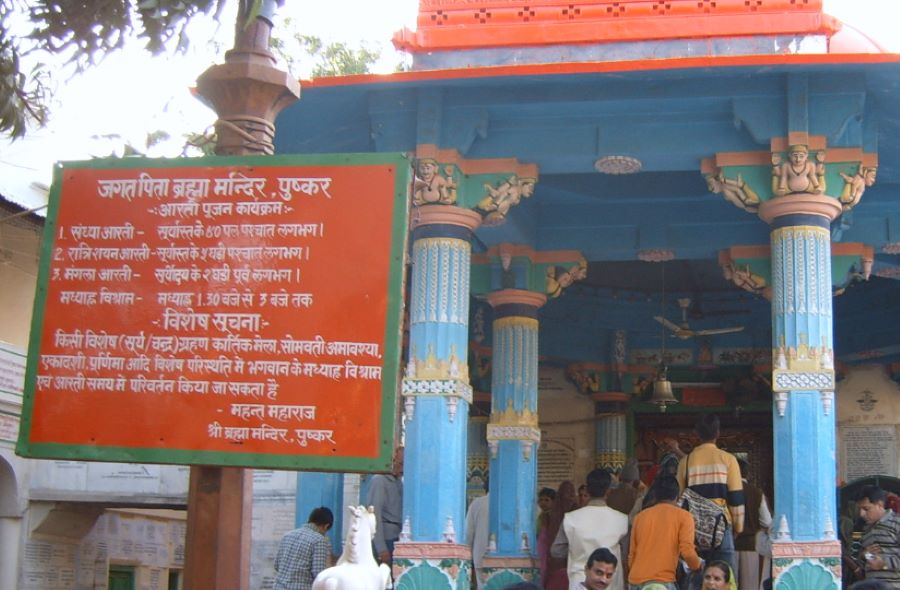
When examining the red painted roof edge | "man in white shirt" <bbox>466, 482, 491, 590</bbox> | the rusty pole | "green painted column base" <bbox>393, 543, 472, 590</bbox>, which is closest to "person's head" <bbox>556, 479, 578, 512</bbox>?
"man in white shirt" <bbox>466, 482, 491, 590</bbox>

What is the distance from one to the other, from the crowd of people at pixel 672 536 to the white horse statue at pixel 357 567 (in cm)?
115

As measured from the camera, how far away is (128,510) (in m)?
18.8

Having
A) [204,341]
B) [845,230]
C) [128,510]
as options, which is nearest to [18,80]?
[204,341]

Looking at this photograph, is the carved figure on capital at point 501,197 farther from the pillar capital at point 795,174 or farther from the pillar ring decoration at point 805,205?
the pillar ring decoration at point 805,205

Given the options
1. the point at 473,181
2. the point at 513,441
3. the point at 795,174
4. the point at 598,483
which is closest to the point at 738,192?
the point at 795,174

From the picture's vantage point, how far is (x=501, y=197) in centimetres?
1089

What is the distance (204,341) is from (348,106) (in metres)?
6.27

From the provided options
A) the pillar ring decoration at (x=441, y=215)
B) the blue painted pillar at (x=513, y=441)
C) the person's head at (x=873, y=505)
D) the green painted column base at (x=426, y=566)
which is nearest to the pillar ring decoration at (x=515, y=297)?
the blue painted pillar at (x=513, y=441)

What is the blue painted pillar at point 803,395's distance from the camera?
9.69 m

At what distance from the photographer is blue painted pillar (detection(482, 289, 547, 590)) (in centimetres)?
1262

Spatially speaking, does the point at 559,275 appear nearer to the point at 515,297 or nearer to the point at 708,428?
the point at 515,297

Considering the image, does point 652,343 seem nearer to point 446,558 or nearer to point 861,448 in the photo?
point 861,448

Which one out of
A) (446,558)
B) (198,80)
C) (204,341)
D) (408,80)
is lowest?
(446,558)

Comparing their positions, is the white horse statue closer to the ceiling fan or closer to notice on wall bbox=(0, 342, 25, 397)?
the ceiling fan
